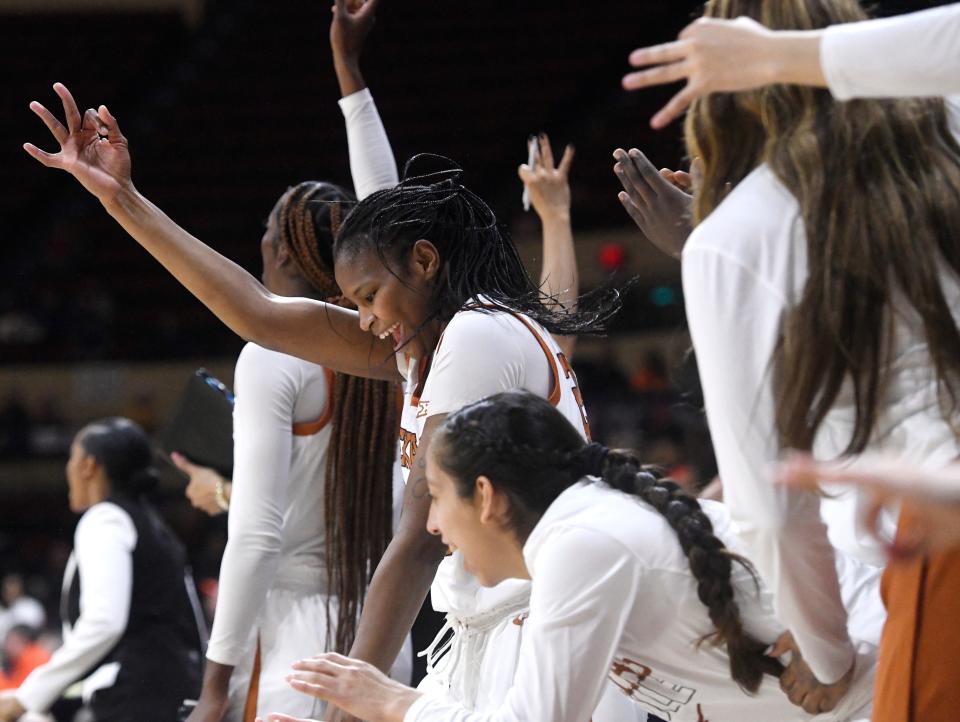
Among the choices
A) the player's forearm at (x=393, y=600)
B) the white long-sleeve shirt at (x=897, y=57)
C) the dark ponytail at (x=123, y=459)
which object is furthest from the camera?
the dark ponytail at (x=123, y=459)

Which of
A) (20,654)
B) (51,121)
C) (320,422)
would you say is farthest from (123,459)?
(20,654)

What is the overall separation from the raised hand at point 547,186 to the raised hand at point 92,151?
1.18 meters

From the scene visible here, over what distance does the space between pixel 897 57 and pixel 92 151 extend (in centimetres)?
132

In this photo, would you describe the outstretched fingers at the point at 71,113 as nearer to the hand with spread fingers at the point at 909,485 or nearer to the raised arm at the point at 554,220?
the raised arm at the point at 554,220

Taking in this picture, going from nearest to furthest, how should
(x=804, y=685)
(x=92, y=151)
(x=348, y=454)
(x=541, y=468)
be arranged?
1. (x=804, y=685)
2. (x=541, y=468)
3. (x=92, y=151)
4. (x=348, y=454)

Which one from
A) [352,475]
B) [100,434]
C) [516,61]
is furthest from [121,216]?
[516,61]

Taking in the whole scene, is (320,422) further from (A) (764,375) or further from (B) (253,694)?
(A) (764,375)

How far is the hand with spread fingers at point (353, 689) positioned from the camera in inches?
75.4

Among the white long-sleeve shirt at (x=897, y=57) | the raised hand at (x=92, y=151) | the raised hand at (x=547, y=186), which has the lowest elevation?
the raised hand at (x=547, y=186)

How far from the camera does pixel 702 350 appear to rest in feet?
5.28

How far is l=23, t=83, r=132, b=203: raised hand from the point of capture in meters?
2.21

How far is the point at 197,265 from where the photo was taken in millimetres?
2289

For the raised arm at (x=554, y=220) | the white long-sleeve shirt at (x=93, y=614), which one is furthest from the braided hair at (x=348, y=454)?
the white long-sleeve shirt at (x=93, y=614)

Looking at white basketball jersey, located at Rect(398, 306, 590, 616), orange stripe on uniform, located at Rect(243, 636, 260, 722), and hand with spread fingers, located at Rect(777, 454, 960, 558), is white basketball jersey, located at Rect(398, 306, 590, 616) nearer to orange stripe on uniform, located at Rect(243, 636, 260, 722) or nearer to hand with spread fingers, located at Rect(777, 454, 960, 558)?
orange stripe on uniform, located at Rect(243, 636, 260, 722)
